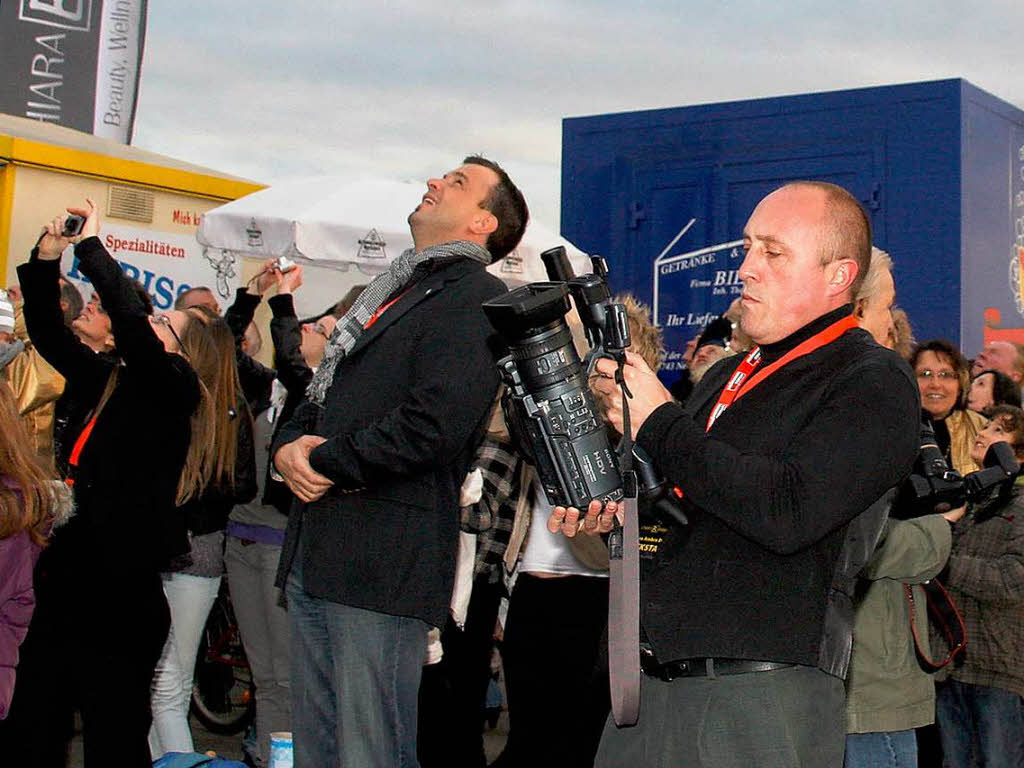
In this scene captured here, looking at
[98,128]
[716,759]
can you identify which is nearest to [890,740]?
[716,759]

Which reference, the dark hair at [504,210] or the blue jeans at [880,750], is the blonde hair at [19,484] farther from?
the blue jeans at [880,750]

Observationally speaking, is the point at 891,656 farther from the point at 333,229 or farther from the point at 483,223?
the point at 333,229

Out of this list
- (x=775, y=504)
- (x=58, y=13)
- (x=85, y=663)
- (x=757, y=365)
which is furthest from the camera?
(x=58, y=13)

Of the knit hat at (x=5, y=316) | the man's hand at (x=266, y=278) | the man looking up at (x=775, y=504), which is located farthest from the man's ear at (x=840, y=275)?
the man's hand at (x=266, y=278)

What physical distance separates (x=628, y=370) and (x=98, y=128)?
12.4 meters

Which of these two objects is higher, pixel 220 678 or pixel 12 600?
pixel 12 600

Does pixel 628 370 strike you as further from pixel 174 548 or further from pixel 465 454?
pixel 174 548

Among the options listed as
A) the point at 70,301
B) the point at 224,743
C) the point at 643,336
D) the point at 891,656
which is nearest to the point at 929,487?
the point at 891,656

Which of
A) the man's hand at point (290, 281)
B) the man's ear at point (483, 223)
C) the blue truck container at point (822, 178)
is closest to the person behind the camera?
the man's ear at point (483, 223)

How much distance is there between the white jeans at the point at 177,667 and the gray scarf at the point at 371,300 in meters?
1.80

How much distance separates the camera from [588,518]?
8.36 ft

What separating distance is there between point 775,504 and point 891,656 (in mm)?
2140

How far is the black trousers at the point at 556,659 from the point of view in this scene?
183 inches

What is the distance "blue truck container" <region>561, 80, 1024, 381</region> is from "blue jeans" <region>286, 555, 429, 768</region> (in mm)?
3896
